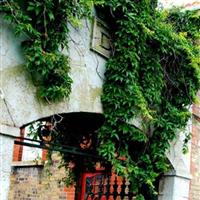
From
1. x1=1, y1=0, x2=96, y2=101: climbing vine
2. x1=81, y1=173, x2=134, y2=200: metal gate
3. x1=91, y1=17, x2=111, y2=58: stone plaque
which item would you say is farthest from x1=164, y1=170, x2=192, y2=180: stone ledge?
x1=1, y1=0, x2=96, y2=101: climbing vine

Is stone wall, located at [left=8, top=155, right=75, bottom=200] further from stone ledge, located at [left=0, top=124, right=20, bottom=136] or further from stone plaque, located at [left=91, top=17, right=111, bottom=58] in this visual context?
stone ledge, located at [left=0, top=124, right=20, bottom=136]

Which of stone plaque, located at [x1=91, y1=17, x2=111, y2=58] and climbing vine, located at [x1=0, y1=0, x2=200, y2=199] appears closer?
climbing vine, located at [x1=0, y1=0, x2=200, y2=199]

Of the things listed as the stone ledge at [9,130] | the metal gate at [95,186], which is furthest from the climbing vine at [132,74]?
the metal gate at [95,186]

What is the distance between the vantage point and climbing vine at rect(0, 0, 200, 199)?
169 inches

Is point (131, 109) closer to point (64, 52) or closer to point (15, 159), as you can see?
point (64, 52)

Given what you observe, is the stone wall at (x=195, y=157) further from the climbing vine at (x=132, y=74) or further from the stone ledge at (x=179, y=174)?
the climbing vine at (x=132, y=74)

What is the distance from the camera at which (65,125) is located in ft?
20.1

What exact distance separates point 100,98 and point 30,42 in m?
1.11

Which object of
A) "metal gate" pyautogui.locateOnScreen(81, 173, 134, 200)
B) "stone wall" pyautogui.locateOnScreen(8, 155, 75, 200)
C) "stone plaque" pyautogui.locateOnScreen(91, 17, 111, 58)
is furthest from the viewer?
"stone wall" pyautogui.locateOnScreen(8, 155, 75, 200)

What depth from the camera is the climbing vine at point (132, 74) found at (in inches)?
169

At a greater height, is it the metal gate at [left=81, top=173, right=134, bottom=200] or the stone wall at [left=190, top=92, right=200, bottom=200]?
the stone wall at [left=190, top=92, right=200, bottom=200]

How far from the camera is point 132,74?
514 cm

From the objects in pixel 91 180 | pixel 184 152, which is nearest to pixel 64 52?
pixel 184 152

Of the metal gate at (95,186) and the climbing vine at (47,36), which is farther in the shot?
the metal gate at (95,186)
